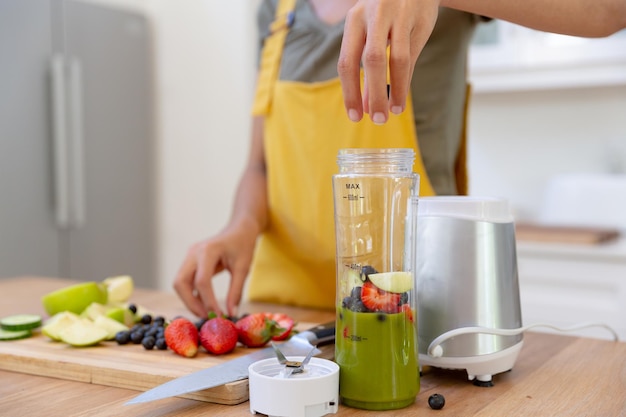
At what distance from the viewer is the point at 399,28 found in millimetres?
821

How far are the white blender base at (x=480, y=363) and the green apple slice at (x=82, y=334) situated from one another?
46 cm

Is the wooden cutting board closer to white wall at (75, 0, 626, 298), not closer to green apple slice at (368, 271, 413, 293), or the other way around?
green apple slice at (368, 271, 413, 293)

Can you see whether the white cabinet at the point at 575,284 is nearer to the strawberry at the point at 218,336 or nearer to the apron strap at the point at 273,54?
the apron strap at the point at 273,54

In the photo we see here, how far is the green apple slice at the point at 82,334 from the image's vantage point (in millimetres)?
1071

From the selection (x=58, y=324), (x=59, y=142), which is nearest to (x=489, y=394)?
(x=58, y=324)

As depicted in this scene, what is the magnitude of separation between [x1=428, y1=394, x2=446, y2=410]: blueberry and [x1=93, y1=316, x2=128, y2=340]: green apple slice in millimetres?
Result: 497

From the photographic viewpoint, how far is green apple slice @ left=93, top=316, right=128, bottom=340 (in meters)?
1.11

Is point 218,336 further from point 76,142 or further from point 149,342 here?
point 76,142

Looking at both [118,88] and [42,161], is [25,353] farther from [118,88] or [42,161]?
[118,88]

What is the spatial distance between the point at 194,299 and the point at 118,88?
194cm

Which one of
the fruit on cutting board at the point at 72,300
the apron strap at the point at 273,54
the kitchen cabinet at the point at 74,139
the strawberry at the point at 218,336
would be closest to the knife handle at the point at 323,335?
the strawberry at the point at 218,336

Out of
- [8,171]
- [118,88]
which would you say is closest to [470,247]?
[8,171]

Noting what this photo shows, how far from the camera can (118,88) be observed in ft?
10.0

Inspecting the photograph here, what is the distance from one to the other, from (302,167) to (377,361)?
723 millimetres
